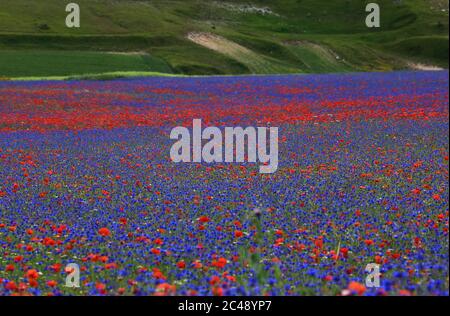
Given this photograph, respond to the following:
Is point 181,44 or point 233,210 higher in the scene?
point 233,210

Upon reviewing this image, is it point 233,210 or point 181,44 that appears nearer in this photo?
point 233,210

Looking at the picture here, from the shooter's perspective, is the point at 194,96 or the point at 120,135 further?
the point at 194,96

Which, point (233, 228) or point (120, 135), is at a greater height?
point (233, 228)

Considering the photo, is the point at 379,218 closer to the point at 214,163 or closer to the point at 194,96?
the point at 214,163
